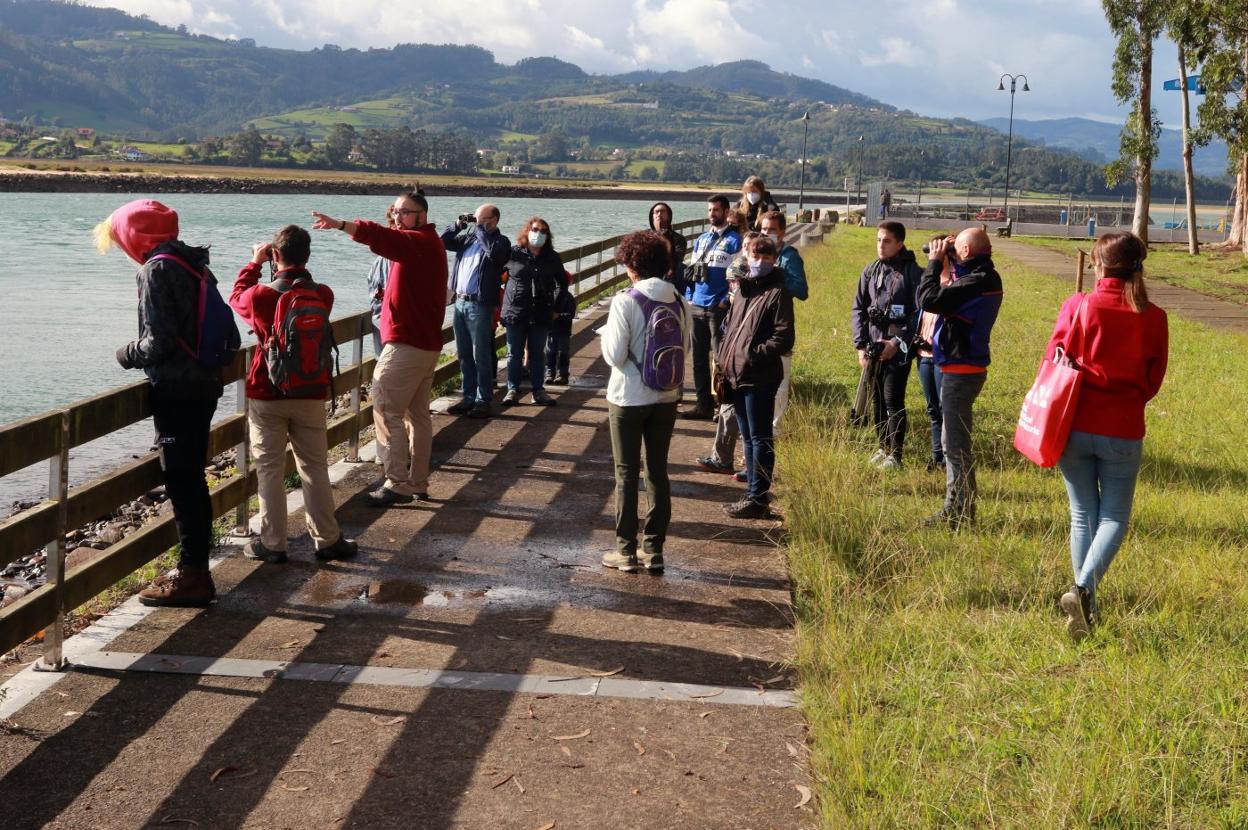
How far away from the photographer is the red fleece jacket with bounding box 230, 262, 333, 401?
21.4ft

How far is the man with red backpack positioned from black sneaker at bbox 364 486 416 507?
1125 mm

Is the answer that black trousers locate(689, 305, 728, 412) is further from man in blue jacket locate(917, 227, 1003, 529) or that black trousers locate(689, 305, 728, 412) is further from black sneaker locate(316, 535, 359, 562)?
black sneaker locate(316, 535, 359, 562)

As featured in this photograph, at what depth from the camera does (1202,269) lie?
35.6m

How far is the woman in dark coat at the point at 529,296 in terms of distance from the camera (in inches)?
457

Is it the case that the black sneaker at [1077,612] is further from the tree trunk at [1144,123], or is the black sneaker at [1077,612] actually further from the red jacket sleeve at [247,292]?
the tree trunk at [1144,123]

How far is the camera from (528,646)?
575 cm

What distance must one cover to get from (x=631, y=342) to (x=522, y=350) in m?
5.26

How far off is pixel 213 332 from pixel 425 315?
7.32ft

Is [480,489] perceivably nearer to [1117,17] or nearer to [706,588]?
[706,588]

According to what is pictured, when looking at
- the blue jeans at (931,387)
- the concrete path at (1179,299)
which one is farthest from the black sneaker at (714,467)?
the concrete path at (1179,299)

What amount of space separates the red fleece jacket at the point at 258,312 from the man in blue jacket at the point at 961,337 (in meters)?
3.35

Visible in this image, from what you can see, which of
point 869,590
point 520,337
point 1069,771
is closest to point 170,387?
point 869,590

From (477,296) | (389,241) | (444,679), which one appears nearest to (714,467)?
(477,296)

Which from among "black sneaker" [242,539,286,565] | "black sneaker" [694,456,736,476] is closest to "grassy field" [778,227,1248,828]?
"black sneaker" [694,456,736,476]
